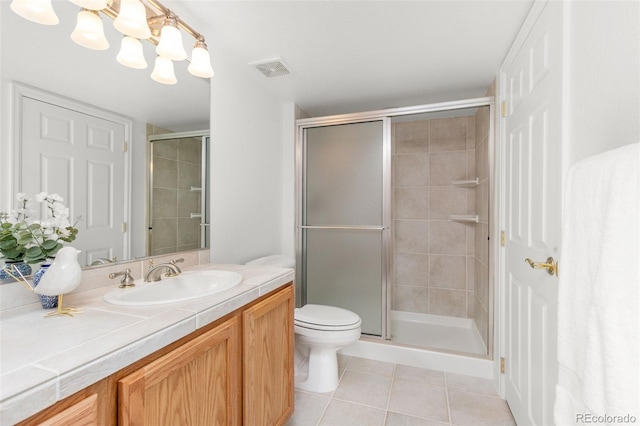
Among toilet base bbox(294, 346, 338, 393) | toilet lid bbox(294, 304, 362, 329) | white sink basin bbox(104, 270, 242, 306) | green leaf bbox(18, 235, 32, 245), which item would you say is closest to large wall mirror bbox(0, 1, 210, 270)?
green leaf bbox(18, 235, 32, 245)

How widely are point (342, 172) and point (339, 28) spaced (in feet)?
3.77

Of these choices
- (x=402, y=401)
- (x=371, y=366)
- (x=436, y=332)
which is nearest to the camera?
(x=402, y=401)

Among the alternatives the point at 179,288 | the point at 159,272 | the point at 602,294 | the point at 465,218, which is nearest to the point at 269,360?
the point at 179,288

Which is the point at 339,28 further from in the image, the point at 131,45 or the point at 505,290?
the point at 505,290

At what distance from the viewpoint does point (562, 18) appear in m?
1.08

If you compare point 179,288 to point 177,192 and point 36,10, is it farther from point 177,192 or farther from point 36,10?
point 36,10

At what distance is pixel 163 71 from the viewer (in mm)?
1369

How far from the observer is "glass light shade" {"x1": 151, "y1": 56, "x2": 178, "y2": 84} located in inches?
53.5

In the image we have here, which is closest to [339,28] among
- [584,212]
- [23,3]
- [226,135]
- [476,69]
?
[226,135]

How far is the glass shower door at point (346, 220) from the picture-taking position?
2416 millimetres

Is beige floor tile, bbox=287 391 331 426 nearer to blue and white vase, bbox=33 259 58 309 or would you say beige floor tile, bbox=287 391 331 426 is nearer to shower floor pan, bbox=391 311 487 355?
shower floor pan, bbox=391 311 487 355

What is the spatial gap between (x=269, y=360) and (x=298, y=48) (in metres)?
1.72

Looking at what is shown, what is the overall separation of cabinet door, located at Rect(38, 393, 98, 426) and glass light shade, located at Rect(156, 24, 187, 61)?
1.31 metres

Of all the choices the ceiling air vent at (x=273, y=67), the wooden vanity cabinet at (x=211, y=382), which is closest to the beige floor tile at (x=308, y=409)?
the wooden vanity cabinet at (x=211, y=382)
